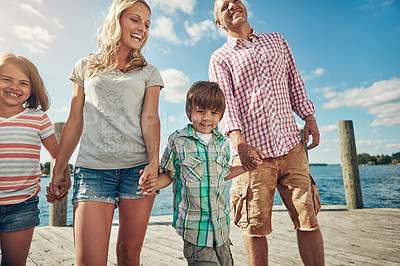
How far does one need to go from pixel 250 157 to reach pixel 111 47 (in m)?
1.17

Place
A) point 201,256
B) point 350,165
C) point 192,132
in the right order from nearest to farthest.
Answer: point 201,256 → point 192,132 → point 350,165

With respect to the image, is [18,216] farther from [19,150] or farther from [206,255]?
[206,255]

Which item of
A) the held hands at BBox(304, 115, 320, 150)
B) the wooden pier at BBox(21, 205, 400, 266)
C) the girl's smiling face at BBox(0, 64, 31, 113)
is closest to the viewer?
the girl's smiling face at BBox(0, 64, 31, 113)

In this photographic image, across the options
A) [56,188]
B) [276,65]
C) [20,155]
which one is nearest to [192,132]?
[276,65]

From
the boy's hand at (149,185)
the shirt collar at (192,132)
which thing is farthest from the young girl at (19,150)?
the shirt collar at (192,132)

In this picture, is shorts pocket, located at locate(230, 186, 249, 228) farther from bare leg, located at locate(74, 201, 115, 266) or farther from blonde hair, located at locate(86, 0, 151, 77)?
blonde hair, located at locate(86, 0, 151, 77)

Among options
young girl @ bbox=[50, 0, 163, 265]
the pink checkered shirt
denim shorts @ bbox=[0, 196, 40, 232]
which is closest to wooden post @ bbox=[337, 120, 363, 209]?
the pink checkered shirt

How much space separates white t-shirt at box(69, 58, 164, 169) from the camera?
1.53 m

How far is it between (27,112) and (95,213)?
3.13ft

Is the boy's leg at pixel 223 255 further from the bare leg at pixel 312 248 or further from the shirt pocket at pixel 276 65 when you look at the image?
the shirt pocket at pixel 276 65

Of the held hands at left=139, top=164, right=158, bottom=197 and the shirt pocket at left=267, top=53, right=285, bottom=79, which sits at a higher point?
the shirt pocket at left=267, top=53, right=285, bottom=79

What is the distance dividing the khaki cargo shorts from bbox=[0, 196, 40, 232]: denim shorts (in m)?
1.41

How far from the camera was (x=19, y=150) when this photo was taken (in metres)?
1.68

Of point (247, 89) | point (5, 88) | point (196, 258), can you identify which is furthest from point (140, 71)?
point (196, 258)
